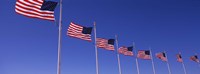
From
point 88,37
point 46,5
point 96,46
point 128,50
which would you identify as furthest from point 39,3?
point 128,50

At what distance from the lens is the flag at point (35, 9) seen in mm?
16844

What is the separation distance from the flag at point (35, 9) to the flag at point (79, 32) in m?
5.15

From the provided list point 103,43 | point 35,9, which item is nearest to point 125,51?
point 103,43

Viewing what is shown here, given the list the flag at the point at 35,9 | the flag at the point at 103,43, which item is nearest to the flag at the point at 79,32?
the flag at the point at 35,9

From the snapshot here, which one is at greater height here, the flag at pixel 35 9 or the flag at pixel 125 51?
the flag at pixel 35 9

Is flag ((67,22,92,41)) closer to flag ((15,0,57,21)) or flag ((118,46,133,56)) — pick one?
flag ((15,0,57,21))

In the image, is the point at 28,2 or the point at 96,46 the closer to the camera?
the point at 28,2

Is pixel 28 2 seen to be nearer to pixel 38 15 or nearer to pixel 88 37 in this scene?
pixel 38 15

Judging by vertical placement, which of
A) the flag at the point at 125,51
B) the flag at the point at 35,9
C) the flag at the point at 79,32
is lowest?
the flag at the point at 125,51

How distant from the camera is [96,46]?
3039cm

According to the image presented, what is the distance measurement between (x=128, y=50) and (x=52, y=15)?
71.3ft

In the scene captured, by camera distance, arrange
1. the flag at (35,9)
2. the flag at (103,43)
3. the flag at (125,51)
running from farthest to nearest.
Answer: the flag at (125,51) → the flag at (103,43) → the flag at (35,9)

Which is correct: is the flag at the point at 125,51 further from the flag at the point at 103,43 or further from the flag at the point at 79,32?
the flag at the point at 79,32

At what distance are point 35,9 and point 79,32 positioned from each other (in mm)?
7128
